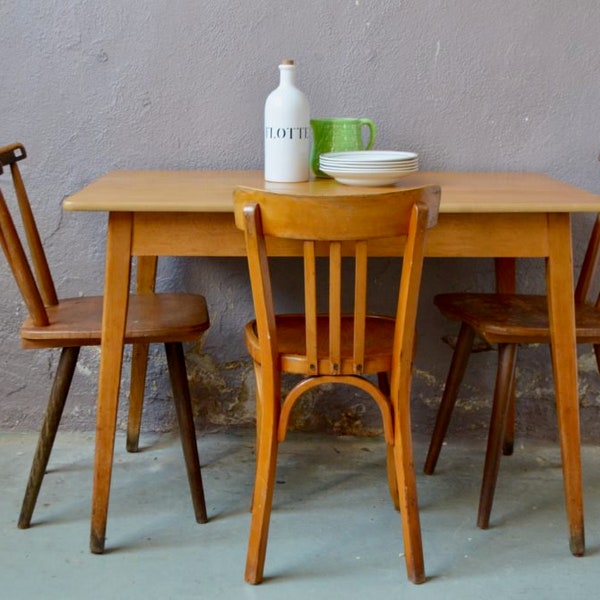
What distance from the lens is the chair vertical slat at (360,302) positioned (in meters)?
1.95

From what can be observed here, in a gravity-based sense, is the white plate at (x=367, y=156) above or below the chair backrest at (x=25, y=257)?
above

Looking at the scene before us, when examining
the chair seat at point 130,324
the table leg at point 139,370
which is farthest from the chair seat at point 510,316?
the table leg at point 139,370

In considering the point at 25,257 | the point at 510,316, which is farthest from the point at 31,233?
the point at 510,316

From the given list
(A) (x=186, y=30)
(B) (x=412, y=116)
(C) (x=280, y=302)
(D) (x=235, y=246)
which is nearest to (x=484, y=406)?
(C) (x=280, y=302)

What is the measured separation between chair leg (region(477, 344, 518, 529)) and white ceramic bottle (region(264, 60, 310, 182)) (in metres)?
0.73

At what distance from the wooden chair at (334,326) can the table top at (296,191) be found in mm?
170

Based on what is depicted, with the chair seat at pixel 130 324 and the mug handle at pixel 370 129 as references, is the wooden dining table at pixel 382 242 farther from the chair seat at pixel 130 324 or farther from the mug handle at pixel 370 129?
the mug handle at pixel 370 129

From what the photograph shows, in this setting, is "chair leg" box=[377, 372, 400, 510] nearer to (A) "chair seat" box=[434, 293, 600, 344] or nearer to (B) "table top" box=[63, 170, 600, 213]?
(A) "chair seat" box=[434, 293, 600, 344]

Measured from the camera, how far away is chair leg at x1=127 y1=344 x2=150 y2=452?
285 centimetres

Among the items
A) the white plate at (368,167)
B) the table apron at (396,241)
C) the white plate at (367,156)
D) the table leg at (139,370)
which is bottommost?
the table leg at (139,370)

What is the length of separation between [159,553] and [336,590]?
0.46 m

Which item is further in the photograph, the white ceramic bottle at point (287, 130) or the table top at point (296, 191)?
the white ceramic bottle at point (287, 130)

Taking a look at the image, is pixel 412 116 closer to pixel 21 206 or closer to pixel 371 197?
pixel 371 197

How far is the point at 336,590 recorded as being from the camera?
2.09 m
